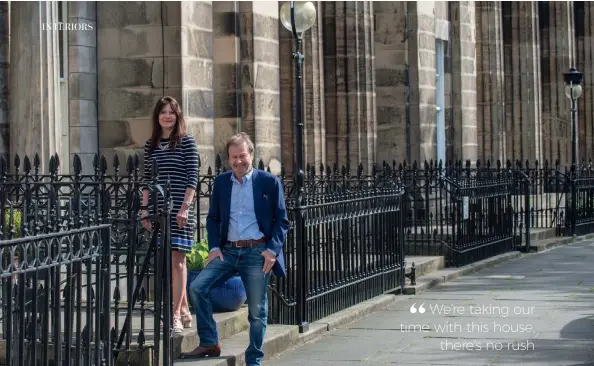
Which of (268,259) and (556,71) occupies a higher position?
(556,71)

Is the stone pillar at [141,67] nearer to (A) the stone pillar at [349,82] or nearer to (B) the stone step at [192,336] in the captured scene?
(B) the stone step at [192,336]

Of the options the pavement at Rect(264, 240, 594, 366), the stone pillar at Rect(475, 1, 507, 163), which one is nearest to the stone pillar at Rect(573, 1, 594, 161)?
the stone pillar at Rect(475, 1, 507, 163)

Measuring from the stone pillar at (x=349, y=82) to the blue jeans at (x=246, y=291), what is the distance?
42.9ft

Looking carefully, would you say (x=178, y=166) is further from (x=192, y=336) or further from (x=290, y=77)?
(x=290, y=77)

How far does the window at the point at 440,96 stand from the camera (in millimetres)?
26234

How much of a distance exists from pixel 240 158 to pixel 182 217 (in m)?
A: 0.85

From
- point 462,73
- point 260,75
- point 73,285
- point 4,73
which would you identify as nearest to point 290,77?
point 260,75

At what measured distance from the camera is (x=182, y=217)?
10320 millimetres

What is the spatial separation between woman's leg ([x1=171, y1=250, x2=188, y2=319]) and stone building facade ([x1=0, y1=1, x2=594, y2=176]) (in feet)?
14.8

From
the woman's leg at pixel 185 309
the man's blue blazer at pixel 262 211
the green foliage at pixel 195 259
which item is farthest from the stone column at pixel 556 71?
A: the man's blue blazer at pixel 262 211

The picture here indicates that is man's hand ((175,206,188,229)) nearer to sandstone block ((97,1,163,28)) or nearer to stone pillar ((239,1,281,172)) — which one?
sandstone block ((97,1,163,28))

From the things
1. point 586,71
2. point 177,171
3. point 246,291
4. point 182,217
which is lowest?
point 246,291

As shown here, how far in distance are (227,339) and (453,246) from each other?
7.61 metres

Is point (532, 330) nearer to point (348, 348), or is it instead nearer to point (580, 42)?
point (348, 348)
